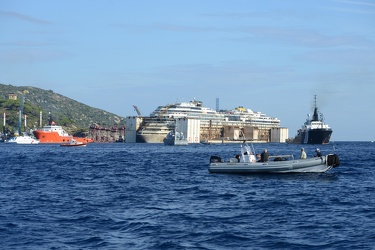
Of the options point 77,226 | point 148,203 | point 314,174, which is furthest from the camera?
point 314,174

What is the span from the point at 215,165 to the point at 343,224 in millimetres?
29628

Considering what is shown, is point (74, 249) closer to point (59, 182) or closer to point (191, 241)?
point (191, 241)

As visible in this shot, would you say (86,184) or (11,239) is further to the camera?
(86,184)

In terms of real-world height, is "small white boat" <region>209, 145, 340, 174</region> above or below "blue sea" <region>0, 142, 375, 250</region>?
above

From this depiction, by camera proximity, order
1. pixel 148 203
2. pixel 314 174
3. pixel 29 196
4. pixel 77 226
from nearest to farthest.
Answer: pixel 77 226 < pixel 148 203 < pixel 29 196 < pixel 314 174

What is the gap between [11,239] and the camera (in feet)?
81.5

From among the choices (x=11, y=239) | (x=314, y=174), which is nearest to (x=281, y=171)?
(x=314, y=174)

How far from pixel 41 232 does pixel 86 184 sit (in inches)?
839

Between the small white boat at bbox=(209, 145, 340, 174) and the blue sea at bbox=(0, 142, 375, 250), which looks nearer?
the blue sea at bbox=(0, 142, 375, 250)

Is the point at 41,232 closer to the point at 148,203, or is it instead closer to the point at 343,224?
the point at 148,203

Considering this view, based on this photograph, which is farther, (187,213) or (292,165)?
(292,165)

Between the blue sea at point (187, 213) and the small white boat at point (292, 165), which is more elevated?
the small white boat at point (292, 165)

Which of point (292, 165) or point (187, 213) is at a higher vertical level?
point (292, 165)

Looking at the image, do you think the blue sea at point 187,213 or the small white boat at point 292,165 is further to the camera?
the small white boat at point 292,165
